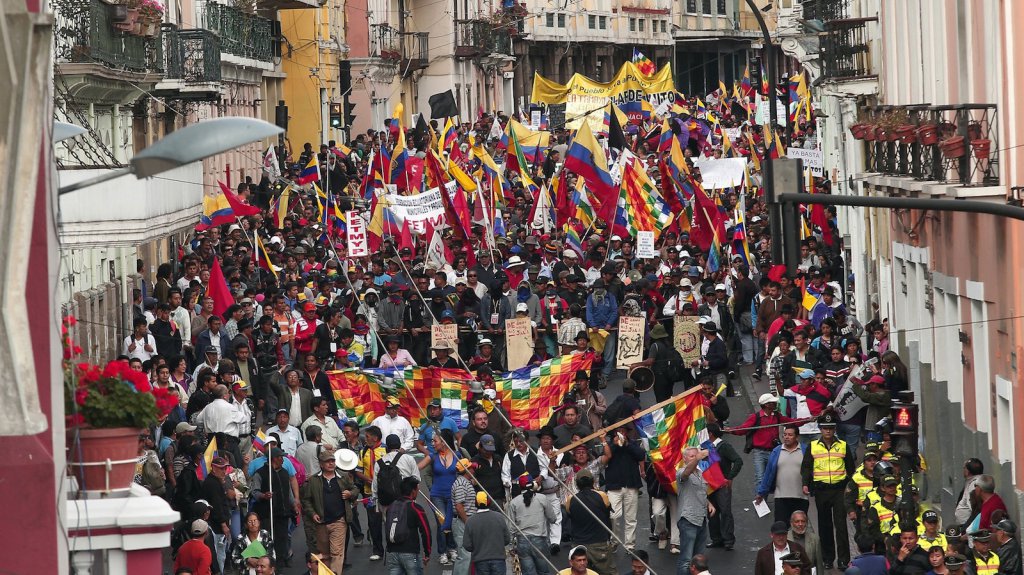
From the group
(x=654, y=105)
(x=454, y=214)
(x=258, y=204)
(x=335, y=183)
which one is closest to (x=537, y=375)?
(x=454, y=214)

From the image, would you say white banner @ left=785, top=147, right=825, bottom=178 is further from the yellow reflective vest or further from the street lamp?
the street lamp

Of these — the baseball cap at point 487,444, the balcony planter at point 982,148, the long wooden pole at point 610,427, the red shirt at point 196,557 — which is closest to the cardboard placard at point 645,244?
the long wooden pole at point 610,427

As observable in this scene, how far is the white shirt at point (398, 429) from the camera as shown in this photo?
20.2 metres

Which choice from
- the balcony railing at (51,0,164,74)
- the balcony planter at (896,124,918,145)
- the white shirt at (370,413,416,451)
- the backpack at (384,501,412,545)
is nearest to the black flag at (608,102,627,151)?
the balcony railing at (51,0,164,74)

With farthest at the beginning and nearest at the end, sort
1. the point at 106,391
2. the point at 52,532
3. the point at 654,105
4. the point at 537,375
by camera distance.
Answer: the point at 654,105
the point at 537,375
the point at 106,391
the point at 52,532

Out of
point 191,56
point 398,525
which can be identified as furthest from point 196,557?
point 191,56

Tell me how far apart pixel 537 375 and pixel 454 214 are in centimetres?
1117

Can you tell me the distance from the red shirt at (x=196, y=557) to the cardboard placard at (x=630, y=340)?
11.2 m

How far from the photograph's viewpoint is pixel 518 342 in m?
27.0

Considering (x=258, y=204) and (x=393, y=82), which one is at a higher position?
(x=393, y=82)

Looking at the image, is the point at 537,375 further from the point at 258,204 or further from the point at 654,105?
the point at 654,105

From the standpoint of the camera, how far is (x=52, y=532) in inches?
355

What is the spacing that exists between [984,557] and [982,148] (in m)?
4.39

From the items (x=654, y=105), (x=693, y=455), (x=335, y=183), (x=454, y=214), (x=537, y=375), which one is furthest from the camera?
(x=654, y=105)
